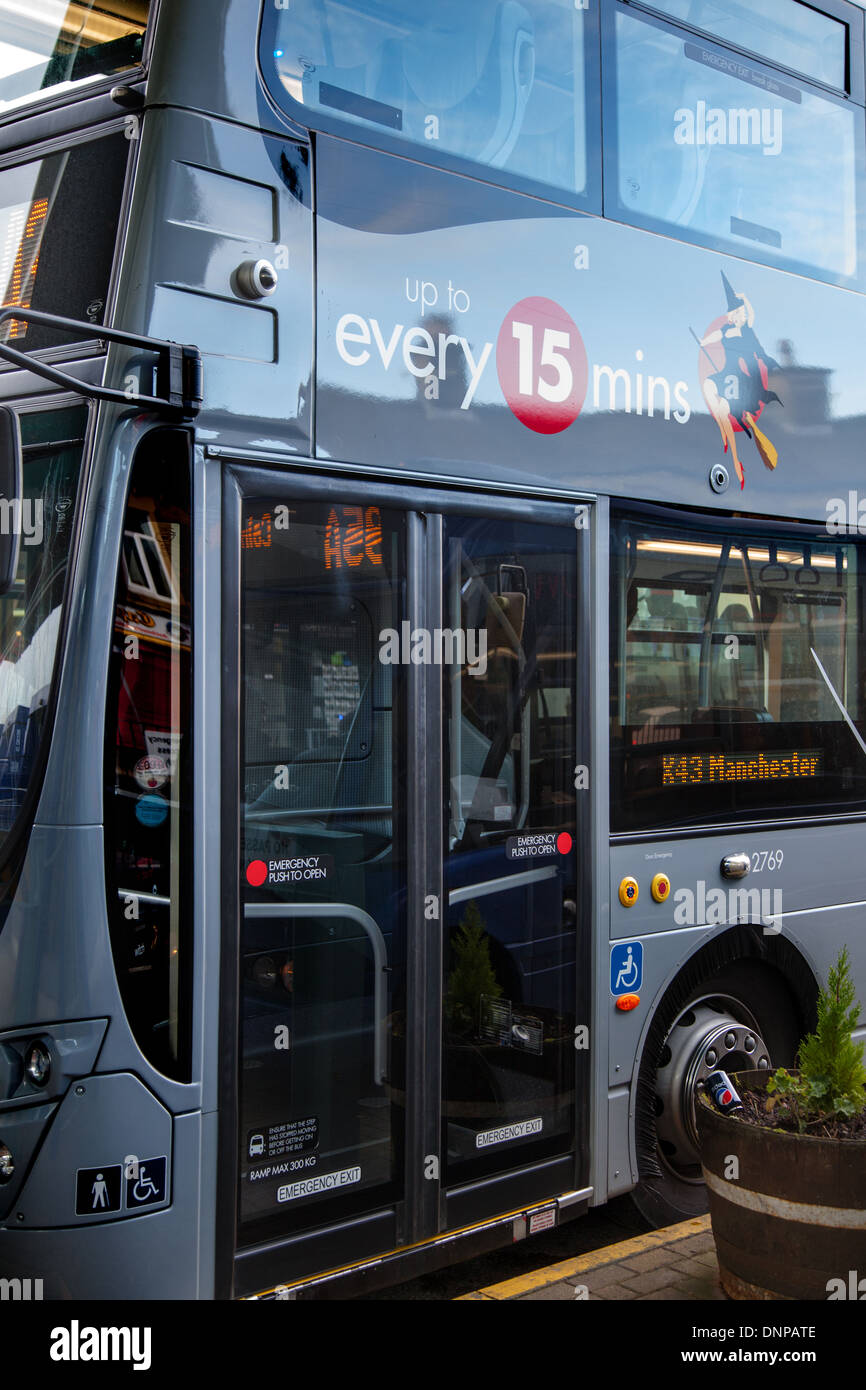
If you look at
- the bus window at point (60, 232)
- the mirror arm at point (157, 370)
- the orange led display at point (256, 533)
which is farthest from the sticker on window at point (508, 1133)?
the bus window at point (60, 232)

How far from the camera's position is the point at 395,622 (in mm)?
4195

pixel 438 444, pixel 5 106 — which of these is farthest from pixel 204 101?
pixel 438 444

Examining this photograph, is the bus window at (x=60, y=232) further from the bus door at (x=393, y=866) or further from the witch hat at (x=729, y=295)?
the witch hat at (x=729, y=295)

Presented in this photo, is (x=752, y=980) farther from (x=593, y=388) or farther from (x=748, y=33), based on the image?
(x=748, y=33)

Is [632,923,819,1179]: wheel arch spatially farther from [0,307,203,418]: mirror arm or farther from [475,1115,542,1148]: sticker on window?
[0,307,203,418]: mirror arm

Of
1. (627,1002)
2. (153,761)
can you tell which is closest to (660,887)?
(627,1002)

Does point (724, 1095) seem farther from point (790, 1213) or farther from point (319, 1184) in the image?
point (319, 1184)

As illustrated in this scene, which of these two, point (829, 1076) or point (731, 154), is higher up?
point (731, 154)

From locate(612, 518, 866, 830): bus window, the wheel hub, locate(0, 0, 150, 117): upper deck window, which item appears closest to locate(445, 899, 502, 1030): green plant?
locate(612, 518, 866, 830): bus window

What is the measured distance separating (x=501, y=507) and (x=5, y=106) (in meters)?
1.96

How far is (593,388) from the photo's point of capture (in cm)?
478

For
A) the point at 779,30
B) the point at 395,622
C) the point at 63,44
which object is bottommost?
the point at 395,622

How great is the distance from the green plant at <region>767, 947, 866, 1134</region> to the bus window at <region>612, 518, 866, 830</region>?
3.07 feet

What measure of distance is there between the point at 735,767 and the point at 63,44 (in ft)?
11.2
